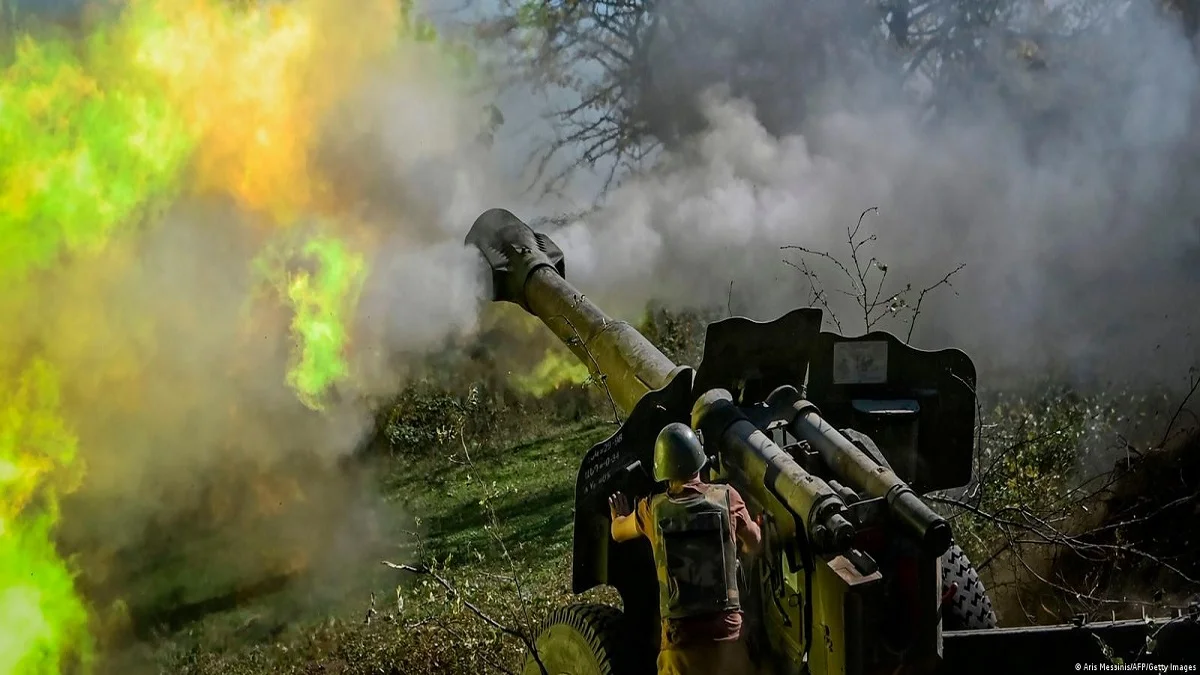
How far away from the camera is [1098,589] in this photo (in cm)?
559

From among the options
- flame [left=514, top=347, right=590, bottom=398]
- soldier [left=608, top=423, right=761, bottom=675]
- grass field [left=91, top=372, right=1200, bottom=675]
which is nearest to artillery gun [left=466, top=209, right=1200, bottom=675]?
soldier [left=608, top=423, right=761, bottom=675]

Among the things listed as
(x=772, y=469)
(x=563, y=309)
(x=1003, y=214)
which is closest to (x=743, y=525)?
(x=772, y=469)

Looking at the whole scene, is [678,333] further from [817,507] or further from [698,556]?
[817,507]

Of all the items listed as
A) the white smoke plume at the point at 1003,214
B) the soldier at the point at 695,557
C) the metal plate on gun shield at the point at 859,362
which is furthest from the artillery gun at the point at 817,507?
the white smoke plume at the point at 1003,214

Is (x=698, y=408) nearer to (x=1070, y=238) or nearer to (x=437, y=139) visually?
(x=437, y=139)

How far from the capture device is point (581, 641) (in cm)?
394

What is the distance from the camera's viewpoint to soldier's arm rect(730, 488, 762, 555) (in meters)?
3.51

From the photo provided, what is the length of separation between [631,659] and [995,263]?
5640 millimetres

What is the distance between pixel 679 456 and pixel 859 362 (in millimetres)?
1160

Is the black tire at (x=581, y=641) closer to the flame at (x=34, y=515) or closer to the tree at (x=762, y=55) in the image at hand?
the flame at (x=34, y=515)

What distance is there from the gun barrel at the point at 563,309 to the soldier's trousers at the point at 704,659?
4.04 feet

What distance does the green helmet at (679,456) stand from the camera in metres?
3.47

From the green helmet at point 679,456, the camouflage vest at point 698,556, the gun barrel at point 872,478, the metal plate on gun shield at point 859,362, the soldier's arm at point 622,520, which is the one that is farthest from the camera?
the metal plate on gun shield at point 859,362

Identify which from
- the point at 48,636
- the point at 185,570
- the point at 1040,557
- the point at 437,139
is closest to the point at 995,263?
the point at 1040,557
